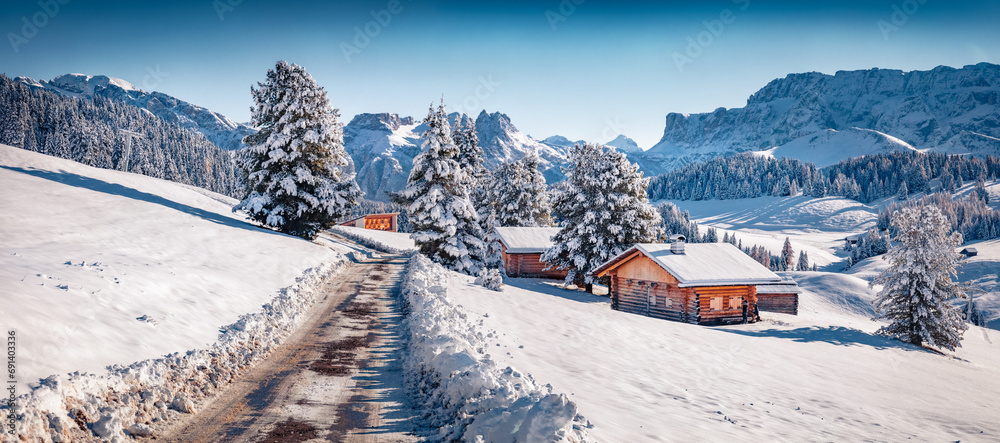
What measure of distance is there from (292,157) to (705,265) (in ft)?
89.9

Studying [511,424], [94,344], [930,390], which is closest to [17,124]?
[94,344]

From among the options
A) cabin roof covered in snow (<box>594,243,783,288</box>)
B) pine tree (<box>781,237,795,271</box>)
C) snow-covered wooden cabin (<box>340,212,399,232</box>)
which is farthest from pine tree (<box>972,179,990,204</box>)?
cabin roof covered in snow (<box>594,243,783,288</box>)

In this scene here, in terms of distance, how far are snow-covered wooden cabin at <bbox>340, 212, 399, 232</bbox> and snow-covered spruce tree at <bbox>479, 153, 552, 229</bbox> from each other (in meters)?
30.5

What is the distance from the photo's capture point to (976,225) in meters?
142

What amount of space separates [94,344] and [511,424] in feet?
24.0

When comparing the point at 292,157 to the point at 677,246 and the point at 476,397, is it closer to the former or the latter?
the point at 677,246

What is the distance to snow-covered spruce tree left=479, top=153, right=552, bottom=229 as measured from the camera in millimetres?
55947

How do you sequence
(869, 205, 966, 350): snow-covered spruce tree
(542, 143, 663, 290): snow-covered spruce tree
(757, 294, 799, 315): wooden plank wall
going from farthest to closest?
(757, 294, 799, 315): wooden plank wall
(542, 143, 663, 290): snow-covered spruce tree
(869, 205, 966, 350): snow-covered spruce tree

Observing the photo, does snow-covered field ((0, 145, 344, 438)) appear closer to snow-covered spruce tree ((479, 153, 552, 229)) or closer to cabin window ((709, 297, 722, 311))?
cabin window ((709, 297, 722, 311))

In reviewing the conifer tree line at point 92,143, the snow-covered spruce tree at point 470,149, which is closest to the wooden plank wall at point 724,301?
the snow-covered spruce tree at point 470,149

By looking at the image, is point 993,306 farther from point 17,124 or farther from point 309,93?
point 17,124

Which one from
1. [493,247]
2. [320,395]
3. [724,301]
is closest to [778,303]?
[724,301]

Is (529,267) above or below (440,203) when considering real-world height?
below

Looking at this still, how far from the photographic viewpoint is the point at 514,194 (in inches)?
2232
